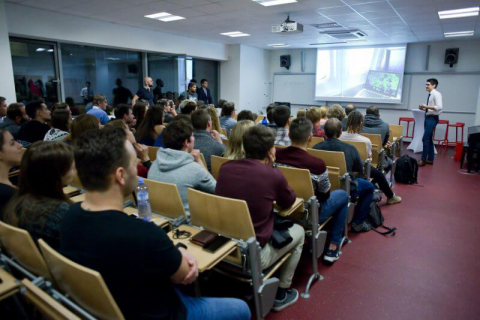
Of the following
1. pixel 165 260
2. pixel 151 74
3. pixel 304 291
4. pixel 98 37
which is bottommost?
pixel 304 291

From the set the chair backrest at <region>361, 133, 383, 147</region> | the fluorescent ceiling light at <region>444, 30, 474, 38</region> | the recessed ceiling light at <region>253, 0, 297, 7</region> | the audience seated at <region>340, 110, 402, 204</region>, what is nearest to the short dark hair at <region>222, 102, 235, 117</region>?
the recessed ceiling light at <region>253, 0, 297, 7</region>

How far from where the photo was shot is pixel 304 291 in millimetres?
2383

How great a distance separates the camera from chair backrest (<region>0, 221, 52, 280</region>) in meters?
1.29

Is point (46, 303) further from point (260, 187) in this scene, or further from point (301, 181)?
point (301, 181)

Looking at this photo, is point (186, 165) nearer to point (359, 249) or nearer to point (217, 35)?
point (359, 249)

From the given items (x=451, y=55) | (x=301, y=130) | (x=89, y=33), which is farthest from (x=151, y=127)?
(x=451, y=55)

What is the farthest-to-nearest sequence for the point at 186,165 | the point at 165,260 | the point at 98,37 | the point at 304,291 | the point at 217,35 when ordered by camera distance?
the point at 217,35
the point at 98,37
the point at 304,291
the point at 186,165
the point at 165,260

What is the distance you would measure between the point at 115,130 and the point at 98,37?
6.59 meters

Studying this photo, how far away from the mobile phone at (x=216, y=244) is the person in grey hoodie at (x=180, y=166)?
558mm

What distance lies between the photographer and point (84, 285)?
1082 mm

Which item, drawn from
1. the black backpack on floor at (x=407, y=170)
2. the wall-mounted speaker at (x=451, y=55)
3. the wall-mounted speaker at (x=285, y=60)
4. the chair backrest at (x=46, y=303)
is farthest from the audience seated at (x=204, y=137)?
the wall-mounted speaker at (x=285, y=60)

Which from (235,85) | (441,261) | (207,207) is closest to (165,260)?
(207,207)

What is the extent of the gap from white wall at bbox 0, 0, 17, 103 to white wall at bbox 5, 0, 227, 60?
0.42 feet

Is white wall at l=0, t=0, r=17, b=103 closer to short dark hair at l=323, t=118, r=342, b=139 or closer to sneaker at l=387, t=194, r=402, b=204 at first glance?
short dark hair at l=323, t=118, r=342, b=139
